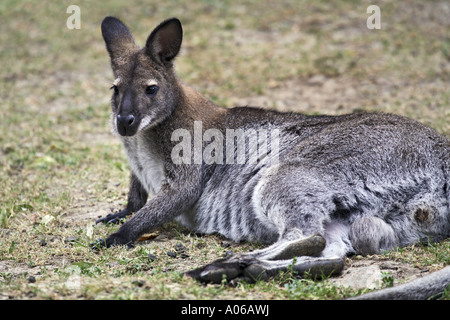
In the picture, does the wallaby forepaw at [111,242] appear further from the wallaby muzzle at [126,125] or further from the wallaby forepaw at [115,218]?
the wallaby muzzle at [126,125]

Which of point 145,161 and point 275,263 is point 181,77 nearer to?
point 145,161

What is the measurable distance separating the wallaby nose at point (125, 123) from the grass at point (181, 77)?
105cm

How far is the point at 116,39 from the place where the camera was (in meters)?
5.94

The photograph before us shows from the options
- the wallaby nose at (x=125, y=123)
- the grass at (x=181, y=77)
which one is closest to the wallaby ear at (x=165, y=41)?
the wallaby nose at (x=125, y=123)

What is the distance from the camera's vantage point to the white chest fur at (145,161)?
18.6 feet

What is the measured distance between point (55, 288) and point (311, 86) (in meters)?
7.03

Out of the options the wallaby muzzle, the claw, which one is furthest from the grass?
the wallaby muzzle

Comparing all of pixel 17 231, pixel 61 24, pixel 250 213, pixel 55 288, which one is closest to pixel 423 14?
pixel 61 24

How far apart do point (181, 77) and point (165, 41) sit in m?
5.03

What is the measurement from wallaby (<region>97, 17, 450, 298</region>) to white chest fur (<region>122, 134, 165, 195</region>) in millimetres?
11

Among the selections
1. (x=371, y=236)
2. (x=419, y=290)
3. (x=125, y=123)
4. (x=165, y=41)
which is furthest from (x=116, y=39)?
(x=419, y=290)

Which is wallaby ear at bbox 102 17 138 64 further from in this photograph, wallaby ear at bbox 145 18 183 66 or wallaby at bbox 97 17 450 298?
wallaby ear at bbox 145 18 183 66

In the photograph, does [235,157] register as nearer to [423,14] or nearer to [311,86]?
[311,86]

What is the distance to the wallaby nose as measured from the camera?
207 inches
